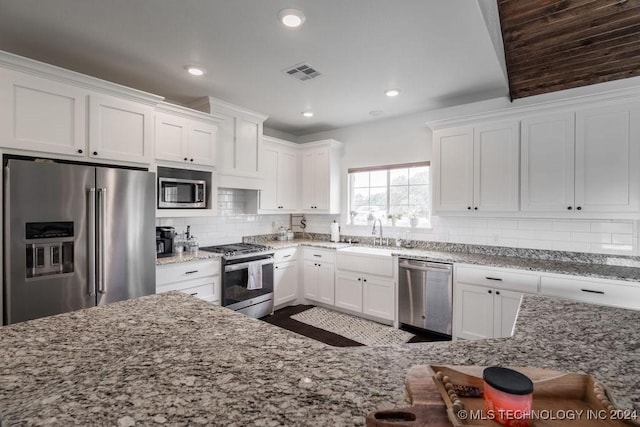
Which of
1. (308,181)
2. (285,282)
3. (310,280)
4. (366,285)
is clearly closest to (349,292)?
(366,285)

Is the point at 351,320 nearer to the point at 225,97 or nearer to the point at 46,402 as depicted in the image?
the point at 225,97

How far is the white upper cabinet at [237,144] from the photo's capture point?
12.2 ft

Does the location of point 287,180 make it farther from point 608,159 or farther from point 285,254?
point 608,159

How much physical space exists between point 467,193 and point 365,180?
1614mm

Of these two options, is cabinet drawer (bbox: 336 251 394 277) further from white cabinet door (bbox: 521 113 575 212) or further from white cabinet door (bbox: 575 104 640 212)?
white cabinet door (bbox: 575 104 640 212)

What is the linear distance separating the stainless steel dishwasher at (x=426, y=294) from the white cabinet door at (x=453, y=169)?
744 millimetres

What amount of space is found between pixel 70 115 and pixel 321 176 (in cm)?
304

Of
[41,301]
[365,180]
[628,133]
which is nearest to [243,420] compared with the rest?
[41,301]

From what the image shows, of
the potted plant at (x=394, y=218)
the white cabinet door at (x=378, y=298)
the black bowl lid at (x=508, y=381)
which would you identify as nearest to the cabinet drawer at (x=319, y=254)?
the white cabinet door at (x=378, y=298)

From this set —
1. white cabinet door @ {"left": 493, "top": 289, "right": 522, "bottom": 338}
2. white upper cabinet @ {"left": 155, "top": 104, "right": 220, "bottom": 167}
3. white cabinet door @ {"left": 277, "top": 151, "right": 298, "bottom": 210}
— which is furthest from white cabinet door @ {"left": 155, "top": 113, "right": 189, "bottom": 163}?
white cabinet door @ {"left": 493, "top": 289, "right": 522, "bottom": 338}

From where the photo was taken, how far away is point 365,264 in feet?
12.7

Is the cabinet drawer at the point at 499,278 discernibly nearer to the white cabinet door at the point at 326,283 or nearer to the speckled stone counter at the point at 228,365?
the speckled stone counter at the point at 228,365

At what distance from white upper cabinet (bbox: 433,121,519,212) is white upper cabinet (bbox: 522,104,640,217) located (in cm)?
12

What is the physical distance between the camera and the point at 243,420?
70cm
